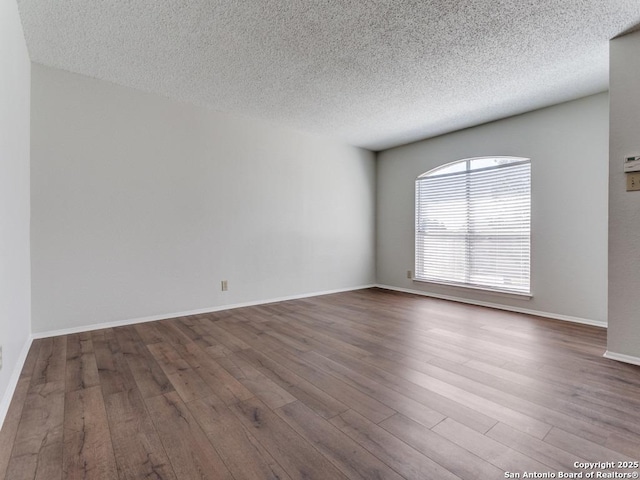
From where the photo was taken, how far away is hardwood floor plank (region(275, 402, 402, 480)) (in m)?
1.25

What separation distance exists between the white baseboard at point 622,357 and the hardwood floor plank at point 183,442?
2.84 m

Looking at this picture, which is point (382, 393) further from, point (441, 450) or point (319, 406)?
point (441, 450)

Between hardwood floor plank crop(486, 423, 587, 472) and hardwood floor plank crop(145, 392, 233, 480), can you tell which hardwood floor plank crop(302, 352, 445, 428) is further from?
hardwood floor plank crop(145, 392, 233, 480)

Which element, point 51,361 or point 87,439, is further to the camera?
point 51,361

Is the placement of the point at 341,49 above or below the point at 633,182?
above

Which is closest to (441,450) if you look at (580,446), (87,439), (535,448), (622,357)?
(535,448)

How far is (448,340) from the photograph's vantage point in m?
2.80

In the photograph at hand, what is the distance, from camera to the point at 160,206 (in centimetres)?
352

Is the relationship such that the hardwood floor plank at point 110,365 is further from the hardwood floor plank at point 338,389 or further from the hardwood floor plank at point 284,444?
the hardwood floor plank at point 338,389

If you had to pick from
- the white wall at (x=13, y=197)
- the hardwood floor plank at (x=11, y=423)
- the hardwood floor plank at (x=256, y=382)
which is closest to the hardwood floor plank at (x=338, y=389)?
the hardwood floor plank at (x=256, y=382)

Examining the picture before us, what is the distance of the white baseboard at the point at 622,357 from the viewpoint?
7.49ft

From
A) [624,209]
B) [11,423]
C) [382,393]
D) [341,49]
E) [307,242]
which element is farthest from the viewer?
[307,242]

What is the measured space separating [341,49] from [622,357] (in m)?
3.27

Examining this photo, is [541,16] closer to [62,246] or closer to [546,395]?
[546,395]
